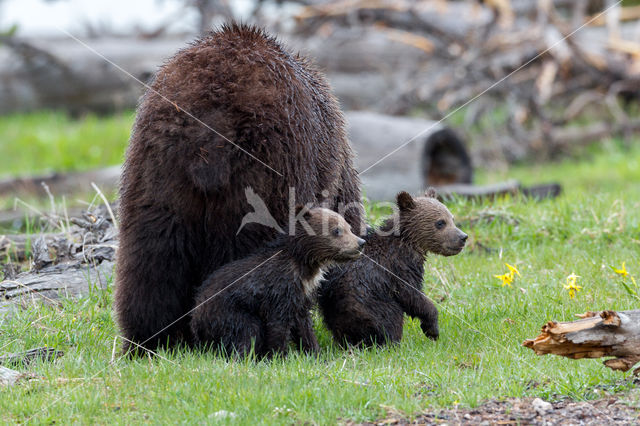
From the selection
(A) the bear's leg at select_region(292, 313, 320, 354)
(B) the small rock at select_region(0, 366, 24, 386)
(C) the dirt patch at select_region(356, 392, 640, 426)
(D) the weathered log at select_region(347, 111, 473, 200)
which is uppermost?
(D) the weathered log at select_region(347, 111, 473, 200)

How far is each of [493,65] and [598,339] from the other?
374 inches

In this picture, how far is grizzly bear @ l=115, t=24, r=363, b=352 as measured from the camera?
14.5 ft

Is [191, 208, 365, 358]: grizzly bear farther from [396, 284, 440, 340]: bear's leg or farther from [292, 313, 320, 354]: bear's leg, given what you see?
[396, 284, 440, 340]: bear's leg

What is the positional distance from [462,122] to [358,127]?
14.0ft

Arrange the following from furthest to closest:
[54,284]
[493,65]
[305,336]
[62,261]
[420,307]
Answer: [493,65] < [62,261] < [54,284] < [420,307] < [305,336]

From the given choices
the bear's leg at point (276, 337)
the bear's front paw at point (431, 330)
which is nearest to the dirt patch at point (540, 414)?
the bear's leg at point (276, 337)

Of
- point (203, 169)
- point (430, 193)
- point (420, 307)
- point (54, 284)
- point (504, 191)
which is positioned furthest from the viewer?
point (504, 191)

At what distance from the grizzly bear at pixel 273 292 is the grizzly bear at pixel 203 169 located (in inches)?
5.5

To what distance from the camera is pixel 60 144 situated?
43.3 feet

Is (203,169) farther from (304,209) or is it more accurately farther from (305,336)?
(305,336)

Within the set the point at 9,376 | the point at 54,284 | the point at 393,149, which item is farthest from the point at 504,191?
the point at 9,376

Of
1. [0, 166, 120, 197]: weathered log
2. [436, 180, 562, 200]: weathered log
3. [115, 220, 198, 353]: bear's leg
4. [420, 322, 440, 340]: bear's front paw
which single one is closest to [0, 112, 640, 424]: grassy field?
[420, 322, 440, 340]: bear's front paw

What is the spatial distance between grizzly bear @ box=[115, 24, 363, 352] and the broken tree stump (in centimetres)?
155

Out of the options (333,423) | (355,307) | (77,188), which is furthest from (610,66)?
(333,423)
